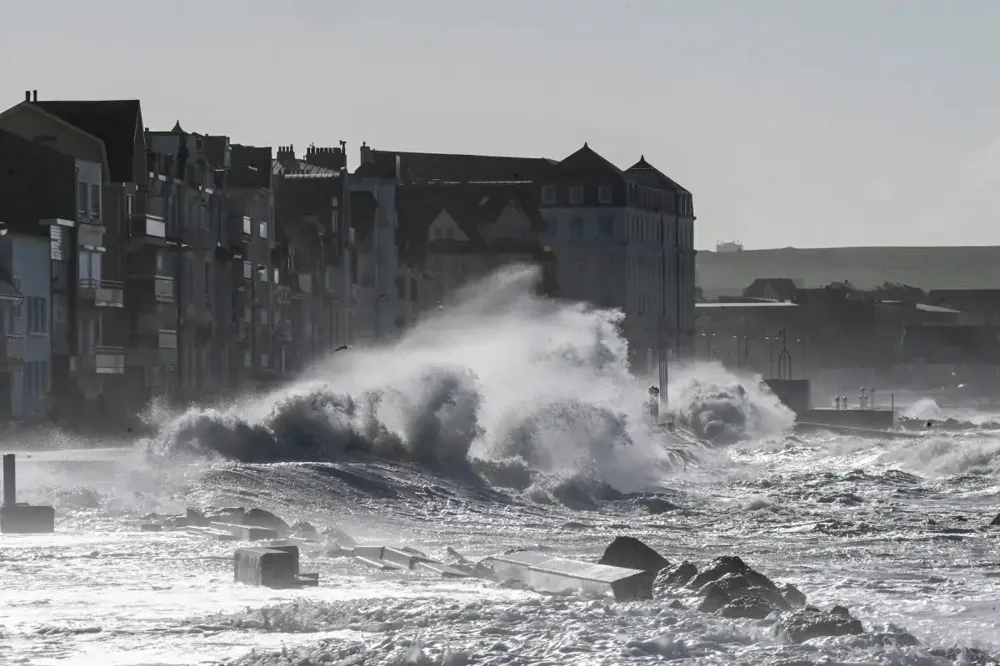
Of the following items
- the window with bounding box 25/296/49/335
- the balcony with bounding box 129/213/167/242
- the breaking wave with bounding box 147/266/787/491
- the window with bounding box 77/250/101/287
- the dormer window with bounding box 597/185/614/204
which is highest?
the dormer window with bounding box 597/185/614/204

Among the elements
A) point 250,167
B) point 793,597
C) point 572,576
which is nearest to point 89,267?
point 250,167

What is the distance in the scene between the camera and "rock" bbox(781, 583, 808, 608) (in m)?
27.4

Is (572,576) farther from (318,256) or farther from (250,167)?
(318,256)

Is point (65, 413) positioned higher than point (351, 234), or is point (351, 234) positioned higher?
point (351, 234)

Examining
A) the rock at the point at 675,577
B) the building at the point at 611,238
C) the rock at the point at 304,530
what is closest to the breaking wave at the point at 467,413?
the rock at the point at 304,530

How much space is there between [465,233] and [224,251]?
143 ft

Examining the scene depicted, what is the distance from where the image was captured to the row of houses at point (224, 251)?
212 ft

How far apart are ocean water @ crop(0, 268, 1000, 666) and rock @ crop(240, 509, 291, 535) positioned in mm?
893

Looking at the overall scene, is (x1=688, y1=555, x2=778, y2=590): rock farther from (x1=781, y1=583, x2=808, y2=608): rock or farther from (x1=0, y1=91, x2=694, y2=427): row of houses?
(x1=0, y1=91, x2=694, y2=427): row of houses

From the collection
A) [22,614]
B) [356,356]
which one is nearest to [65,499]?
[22,614]

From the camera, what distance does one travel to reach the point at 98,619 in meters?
25.0

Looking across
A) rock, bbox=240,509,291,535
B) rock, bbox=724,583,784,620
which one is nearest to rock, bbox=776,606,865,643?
rock, bbox=724,583,784,620

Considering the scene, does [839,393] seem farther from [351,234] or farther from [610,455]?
[610,455]

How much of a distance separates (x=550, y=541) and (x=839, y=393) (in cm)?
14368
